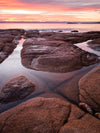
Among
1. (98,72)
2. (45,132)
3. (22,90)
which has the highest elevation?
(98,72)

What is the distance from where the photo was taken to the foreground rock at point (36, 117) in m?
1.70

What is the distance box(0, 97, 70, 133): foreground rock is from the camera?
5.59 feet

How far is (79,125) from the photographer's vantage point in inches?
67.9

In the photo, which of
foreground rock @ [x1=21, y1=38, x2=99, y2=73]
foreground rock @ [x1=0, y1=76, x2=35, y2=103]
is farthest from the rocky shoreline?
foreground rock @ [x1=21, y1=38, x2=99, y2=73]

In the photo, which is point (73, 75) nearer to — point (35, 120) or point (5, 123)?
point (35, 120)

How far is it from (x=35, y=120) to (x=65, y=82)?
164cm

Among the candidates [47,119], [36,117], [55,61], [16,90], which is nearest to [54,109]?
[47,119]

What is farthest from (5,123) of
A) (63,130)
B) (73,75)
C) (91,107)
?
(73,75)

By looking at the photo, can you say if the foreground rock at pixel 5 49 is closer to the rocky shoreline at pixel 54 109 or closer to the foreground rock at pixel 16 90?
the foreground rock at pixel 16 90

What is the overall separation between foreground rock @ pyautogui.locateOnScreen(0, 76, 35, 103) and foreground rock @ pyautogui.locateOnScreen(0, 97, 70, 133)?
17.0 inches

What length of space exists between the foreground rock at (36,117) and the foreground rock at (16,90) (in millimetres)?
432

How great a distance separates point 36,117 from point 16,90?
1000 mm

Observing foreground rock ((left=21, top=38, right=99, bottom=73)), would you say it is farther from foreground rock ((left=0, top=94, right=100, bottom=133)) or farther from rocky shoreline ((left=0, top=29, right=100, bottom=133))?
foreground rock ((left=0, top=94, right=100, bottom=133))

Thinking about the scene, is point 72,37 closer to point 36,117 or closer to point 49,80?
point 49,80
